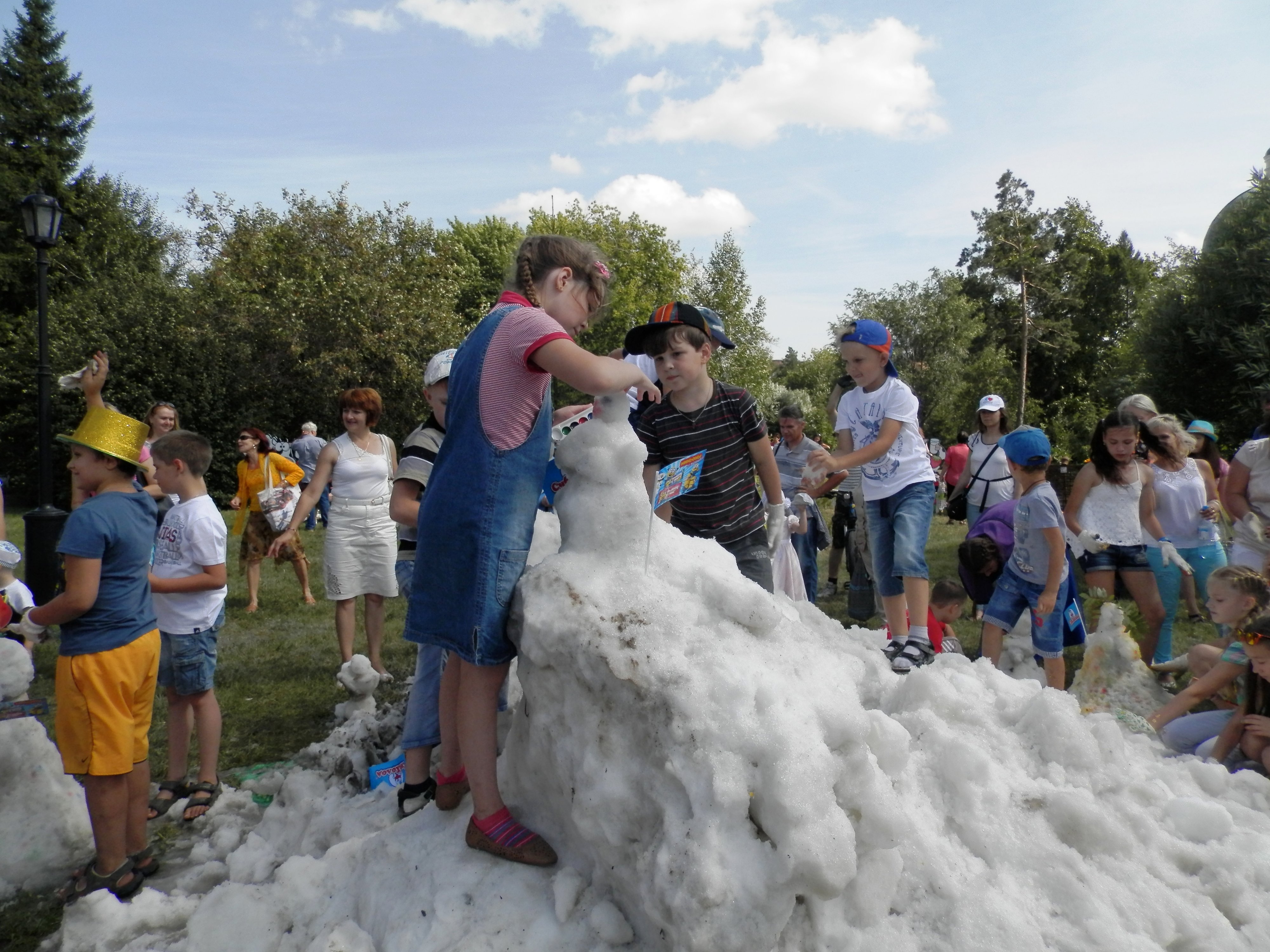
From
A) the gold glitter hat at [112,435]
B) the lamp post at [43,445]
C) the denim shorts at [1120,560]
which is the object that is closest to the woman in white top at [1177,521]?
the denim shorts at [1120,560]

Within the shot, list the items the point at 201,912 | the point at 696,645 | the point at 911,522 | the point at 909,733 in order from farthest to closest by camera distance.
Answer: the point at 911,522 → the point at 909,733 → the point at 201,912 → the point at 696,645

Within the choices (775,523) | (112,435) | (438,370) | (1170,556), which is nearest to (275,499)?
(438,370)

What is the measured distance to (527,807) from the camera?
2.54m

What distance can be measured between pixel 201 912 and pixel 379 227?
26884 millimetres

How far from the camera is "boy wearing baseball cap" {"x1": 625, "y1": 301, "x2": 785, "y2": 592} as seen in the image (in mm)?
3914

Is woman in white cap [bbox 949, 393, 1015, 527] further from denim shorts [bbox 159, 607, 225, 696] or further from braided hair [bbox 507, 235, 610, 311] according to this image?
denim shorts [bbox 159, 607, 225, 696]

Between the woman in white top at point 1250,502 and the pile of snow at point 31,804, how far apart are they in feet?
20.3

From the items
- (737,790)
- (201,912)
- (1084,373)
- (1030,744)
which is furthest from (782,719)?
(1084,373)

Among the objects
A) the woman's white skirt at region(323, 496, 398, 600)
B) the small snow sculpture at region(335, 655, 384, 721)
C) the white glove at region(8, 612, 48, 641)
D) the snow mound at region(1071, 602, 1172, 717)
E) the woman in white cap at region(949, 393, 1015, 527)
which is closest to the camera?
the white glove at region(8, 612, 48, 641)

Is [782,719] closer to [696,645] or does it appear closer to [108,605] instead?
[696,645]

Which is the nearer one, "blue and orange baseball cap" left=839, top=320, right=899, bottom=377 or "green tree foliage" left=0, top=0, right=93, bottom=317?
"blue and orange baseball cap" left=839, top=320, right=899, bottom=377

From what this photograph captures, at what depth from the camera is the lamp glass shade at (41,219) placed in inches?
365

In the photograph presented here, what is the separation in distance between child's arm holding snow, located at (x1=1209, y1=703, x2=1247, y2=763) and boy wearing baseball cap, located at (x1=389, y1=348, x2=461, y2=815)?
323 centimetres

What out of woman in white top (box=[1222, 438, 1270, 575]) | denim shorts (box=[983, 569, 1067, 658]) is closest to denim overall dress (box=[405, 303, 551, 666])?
denim shorts (box=[983, 569, 1067, 658])
